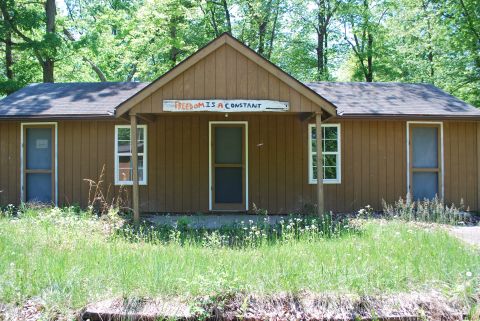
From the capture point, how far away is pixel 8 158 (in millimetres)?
11016

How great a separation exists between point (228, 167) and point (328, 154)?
266 cm

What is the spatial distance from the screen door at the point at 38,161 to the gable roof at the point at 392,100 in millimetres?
7659

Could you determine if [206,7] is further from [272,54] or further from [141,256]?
[141,256]

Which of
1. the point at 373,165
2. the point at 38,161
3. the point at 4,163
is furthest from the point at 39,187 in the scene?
the point at 373,165

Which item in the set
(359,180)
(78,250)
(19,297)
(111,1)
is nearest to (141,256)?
(78,250)

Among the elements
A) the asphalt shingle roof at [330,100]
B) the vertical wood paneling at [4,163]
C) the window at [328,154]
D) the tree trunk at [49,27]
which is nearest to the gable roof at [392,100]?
the asphalt shingle roof at [330,100]

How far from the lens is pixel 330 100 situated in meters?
11.4

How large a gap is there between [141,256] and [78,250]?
1.03 m

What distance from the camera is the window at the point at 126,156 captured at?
10.9 m

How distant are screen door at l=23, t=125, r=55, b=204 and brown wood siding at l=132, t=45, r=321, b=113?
3970 millimetres

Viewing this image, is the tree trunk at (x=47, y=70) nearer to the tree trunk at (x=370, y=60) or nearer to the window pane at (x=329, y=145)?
the window pane at (x=329, y=145)

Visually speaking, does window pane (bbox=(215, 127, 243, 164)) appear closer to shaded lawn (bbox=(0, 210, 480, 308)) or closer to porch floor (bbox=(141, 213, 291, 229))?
porch floor (bbox=(141, 213, 291, 229))

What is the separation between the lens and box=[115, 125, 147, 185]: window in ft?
35.7

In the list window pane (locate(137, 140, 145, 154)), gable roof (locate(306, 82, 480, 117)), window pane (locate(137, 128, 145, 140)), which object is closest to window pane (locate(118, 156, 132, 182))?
window pane (locate(137, 140, 145, 154))
